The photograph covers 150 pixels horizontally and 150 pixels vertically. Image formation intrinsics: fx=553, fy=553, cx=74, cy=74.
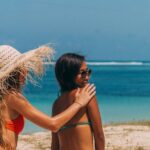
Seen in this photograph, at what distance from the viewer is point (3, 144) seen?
3.72 meters

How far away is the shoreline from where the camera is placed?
11.2 meters

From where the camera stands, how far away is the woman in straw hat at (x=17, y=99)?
3707 millimetres

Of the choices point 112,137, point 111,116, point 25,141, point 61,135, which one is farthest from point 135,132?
point 111,116

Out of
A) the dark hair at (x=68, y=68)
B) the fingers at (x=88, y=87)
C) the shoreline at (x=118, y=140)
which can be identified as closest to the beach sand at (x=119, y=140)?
the shoreline at (x=118, y=140)

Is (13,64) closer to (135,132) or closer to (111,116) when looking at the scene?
(135,132)

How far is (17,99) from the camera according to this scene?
12.2 ft

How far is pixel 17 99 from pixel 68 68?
1.91ft

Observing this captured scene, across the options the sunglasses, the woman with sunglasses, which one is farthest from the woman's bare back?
the sunglasses

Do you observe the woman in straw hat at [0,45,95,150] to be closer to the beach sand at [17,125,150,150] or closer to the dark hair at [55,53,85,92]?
the dark hair at [55,53,85,92]

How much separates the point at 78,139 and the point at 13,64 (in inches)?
33.5

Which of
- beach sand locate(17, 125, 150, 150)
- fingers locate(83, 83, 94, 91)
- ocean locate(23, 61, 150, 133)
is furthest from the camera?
ocean locate(23, 61, 150, 133)

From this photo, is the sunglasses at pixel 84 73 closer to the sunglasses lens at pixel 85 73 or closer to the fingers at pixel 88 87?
the sunglasses lens at pixel 85 73

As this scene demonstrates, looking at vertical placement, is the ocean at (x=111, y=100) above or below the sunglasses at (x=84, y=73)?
below

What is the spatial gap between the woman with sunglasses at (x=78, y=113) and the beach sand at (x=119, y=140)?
6671 millimetres
